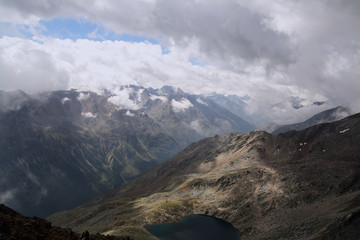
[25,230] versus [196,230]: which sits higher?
[25,230]

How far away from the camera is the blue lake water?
492 feet

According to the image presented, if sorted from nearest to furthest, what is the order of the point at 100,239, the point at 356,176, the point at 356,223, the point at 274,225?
the point at 100,239 → the point at 356,223 → the point at 274,225 → the point at 356,176

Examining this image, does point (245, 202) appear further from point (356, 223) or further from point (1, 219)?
point (1, 219)

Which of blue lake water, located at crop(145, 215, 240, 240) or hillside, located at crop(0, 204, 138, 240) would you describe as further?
blue lake water, located at crop(145, 215, 240, 240)

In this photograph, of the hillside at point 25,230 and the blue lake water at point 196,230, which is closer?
the hillside at point 25,230

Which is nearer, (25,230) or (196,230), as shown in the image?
(25,230)

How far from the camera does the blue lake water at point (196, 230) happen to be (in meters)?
150

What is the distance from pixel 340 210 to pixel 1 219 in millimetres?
130777

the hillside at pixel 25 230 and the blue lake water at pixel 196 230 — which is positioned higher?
the hillside at pixel 25 230

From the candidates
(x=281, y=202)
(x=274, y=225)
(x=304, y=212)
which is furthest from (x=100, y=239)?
(x=281, y=202)

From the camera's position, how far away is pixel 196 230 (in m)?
163

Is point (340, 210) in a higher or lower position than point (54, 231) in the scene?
lower

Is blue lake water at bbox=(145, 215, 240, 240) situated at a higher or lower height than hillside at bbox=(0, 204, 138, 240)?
lower

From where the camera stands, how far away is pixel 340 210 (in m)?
114
